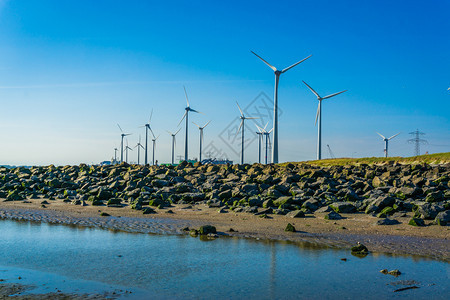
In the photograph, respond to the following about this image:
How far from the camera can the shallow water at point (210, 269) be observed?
7.57m

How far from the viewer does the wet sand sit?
39.1ft

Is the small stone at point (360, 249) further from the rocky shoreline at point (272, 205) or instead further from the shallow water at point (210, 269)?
the rocky shoreline at point (272, 205)

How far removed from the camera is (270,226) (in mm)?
14836

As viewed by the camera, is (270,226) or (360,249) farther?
(270,226)

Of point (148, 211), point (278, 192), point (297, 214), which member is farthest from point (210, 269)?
point (278, 192)

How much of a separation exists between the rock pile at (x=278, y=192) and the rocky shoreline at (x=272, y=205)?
1.8 inches

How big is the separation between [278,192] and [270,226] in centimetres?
619

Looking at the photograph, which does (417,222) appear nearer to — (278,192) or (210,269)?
(278,192)

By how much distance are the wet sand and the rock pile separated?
0.77m

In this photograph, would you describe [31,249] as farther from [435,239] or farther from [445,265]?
[435,239]

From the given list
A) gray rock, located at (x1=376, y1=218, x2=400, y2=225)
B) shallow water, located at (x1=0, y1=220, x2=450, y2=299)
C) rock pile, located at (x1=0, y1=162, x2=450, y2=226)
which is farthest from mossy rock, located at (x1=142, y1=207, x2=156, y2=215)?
gray rock, located at (x1=376, y1=218, x2=400, y2=225)

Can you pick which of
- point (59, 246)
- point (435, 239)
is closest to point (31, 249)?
point (59, 246)

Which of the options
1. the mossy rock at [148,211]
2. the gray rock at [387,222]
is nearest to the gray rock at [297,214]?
the gray rock at [387,222]

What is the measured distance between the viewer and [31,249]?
11273 mm
